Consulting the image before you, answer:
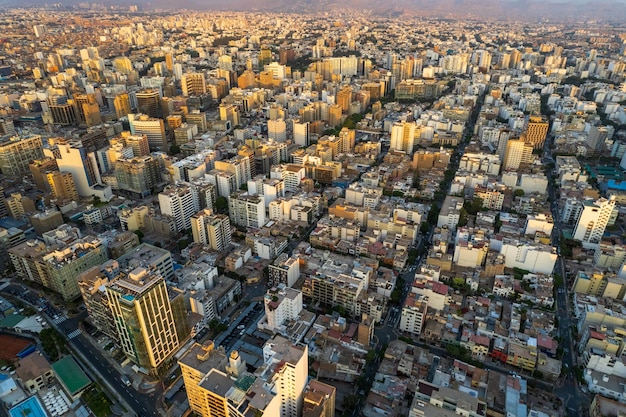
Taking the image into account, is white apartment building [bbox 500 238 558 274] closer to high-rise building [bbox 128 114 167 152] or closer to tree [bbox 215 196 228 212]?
tree [bbox 215 196 228 212]

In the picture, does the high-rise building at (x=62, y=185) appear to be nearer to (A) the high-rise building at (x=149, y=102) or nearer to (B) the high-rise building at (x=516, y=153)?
(A) the high-rise building at (x=149, y=102)

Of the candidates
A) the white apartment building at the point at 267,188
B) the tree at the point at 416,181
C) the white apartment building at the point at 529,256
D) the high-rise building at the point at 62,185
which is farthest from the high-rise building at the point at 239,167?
the white apartment building at the point at 529,256

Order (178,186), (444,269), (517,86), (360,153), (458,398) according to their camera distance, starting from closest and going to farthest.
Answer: (458,398) < (444,269) < (178,186) < (360,153) < (517,86)

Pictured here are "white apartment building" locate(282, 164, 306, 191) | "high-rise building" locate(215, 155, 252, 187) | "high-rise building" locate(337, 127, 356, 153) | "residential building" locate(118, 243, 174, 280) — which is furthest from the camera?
"high-rise building" locate(337, 127, 356, 153)

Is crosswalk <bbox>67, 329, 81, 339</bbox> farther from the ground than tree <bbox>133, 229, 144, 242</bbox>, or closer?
closer

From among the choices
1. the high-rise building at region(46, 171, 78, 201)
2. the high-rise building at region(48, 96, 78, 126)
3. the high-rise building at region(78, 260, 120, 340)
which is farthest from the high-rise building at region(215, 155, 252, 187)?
the high-rise building at region(48, 96, 78, 126)

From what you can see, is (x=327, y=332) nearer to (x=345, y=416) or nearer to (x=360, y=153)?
(x=345, y=416)

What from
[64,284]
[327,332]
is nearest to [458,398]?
[327,332]
